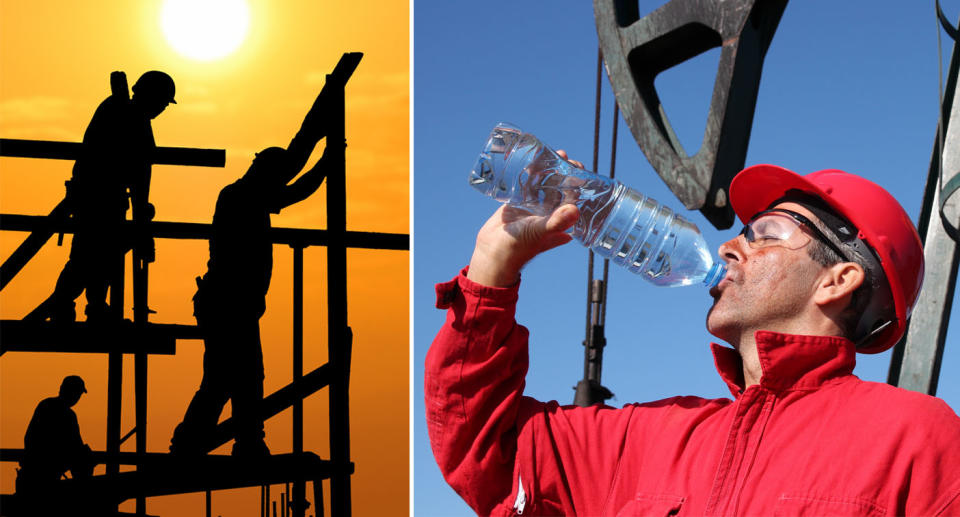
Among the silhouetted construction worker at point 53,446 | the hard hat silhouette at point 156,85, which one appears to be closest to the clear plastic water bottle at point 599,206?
the hard hat silhouette at point 156,85

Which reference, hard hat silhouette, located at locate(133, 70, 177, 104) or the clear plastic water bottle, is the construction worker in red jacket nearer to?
the clear plastic water bottle

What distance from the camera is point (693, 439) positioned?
221cm

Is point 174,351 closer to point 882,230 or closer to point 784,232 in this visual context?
point 784,232

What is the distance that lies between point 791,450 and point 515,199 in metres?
1.13

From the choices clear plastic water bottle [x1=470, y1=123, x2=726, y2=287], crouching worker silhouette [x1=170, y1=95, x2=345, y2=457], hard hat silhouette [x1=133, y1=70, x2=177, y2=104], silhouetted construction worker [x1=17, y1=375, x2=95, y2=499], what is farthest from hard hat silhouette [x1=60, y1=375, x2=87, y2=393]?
Result: clear plastic water bottle [x1=470, y1=123, x2=726, y2=287]

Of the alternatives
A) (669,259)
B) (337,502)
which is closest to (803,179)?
(669,259)

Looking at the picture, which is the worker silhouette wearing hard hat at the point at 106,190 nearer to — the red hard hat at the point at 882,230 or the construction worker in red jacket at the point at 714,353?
the construction worker in red jacket at the point at 714,353

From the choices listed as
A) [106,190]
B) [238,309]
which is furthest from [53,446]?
[106,190]

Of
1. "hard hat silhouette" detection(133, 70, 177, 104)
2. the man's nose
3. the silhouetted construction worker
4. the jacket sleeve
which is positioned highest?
"hard hat silhouette" detection(133, 70, 177, 104)

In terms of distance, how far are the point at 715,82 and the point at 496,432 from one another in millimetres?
1009

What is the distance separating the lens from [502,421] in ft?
7.80

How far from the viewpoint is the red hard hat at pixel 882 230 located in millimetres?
2293

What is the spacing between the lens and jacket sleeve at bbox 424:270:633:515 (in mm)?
2330

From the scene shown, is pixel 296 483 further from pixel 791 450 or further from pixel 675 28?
pixel 791 450
